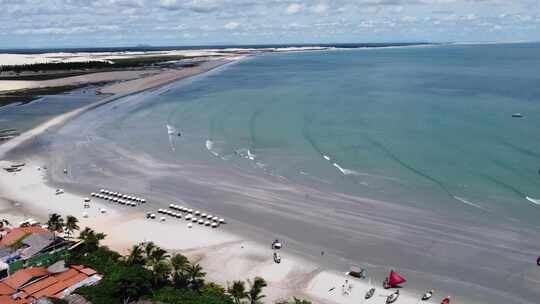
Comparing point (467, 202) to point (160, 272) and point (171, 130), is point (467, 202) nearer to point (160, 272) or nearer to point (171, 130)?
point (160, 272)

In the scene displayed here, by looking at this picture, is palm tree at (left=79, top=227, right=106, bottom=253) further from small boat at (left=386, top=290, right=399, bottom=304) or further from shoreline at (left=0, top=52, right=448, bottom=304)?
small boat at (left=386, top=290, right=399, bottom=304)

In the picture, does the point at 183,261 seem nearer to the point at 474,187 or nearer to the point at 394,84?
the point at 474,187

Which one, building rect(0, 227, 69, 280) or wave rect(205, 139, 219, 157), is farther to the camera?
wave rect(205, 139, 219, 157)

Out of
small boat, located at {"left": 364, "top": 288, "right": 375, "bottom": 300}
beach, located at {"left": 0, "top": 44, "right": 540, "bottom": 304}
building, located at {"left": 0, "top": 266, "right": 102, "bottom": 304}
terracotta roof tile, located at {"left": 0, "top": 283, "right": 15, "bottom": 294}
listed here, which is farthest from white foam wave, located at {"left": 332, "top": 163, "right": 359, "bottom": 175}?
terracotta roof tile, located at {"left": 0, "top": 283, "right": 15, "bottom": 294}

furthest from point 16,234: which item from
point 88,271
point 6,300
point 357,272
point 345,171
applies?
point 345,171

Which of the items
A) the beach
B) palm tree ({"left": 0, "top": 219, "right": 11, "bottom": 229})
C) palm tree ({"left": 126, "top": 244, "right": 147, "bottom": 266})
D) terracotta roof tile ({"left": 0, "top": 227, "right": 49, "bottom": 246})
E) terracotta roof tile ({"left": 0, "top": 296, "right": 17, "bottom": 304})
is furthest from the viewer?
palm tree ({"left": 0, "top": 219, "right": 11, "bottom": 229})

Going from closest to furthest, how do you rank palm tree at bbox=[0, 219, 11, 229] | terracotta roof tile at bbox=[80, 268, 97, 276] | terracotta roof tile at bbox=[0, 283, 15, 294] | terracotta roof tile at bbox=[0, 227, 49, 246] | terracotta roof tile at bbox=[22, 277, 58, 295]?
1. terracotta roof tile at bbox=[0, 283, 15, 294]
2. terracotta roof tile at bbox=[22, 277, 58, 295]
3. terracotta roof tile at bbox=[80, 268, 97, 276]
4. terracotta roof tile at bbox=[0, 227, 49, 246]
5. palm tree at bbox=[0, 219, 11, 229]

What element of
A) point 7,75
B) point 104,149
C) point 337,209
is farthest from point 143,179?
point 7,75
